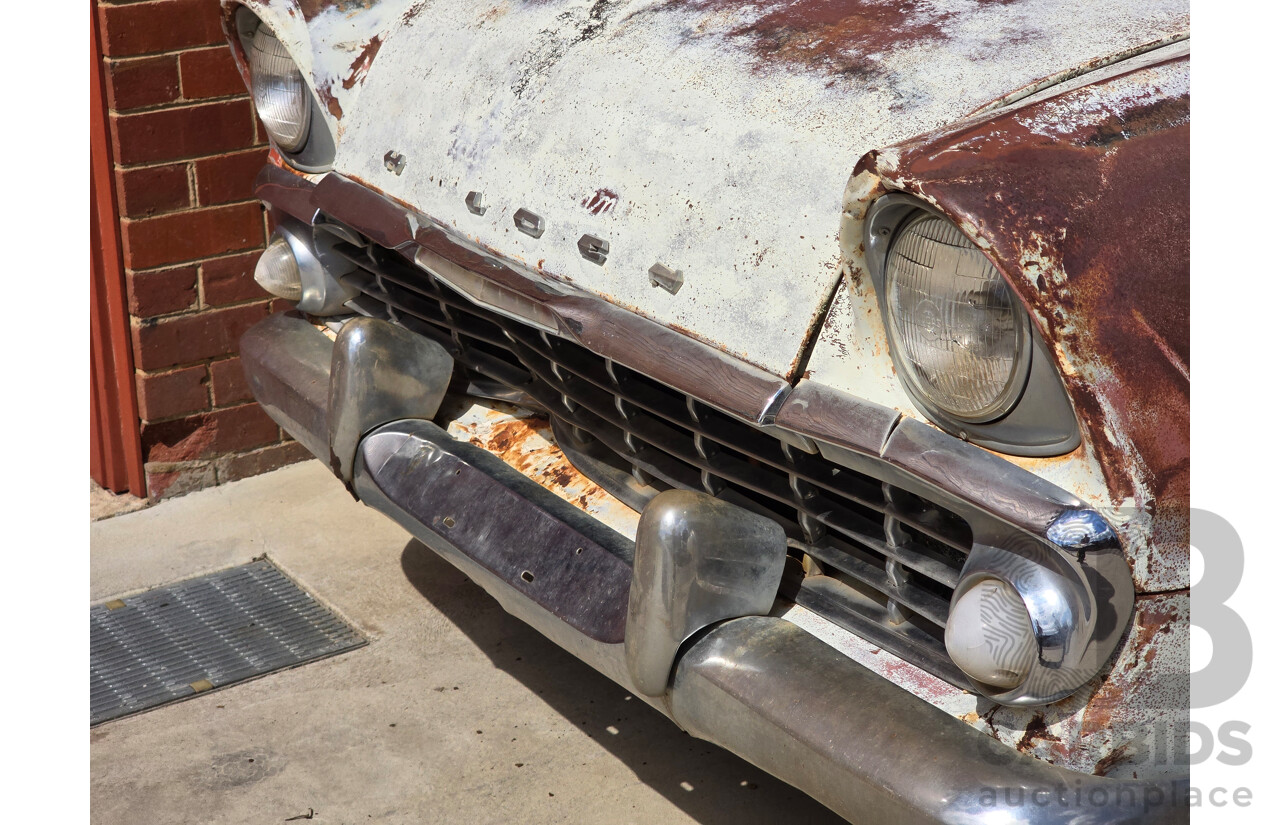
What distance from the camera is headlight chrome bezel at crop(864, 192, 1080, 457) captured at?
1.42m

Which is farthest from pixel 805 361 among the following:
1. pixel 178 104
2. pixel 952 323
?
pixel 178 104

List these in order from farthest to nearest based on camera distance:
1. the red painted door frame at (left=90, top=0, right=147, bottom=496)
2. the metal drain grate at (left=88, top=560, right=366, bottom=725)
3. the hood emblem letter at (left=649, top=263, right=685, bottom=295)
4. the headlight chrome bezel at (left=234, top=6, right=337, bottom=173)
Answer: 1. the red painted door frame at (left=90, top=0, right=147, bottom=496)
2. the metal drain grate at (left=88, top=560, right=366, bottom=725)
3. the headlight chrome bezel at (left=234, top=6, right=337, bottom=173)
4. the hood emblem letter at (left=649, top=263, right=685, bottom=295)

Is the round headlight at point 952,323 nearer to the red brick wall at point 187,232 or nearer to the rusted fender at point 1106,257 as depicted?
the rusted fender at point 1106,257

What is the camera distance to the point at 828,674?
160cm

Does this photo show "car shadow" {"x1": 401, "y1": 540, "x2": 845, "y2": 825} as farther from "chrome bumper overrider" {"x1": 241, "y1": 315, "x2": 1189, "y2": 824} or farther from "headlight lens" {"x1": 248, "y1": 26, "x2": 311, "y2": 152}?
"headlight lens" {"x1": 248, "y1": 26, "x2": 311, "y2": 152}

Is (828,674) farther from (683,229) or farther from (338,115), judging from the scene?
(338,115)

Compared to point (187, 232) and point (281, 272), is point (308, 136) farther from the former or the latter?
point (187, 232)

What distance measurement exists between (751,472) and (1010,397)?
505mm

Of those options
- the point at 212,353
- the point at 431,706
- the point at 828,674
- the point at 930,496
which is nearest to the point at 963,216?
the point at 930,496

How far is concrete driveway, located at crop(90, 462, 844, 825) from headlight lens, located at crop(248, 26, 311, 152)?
3.66ft

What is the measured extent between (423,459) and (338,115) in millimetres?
752

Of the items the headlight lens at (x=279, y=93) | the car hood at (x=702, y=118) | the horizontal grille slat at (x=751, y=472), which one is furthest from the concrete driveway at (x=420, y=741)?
the headlight lens at (x=279, y=93)

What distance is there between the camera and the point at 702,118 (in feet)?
6.13

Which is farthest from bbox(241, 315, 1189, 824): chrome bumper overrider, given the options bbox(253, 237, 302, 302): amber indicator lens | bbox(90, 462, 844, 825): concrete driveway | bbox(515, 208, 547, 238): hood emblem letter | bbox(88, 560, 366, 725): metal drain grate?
bbox(88, 560, 366, 725): metal drain grate
